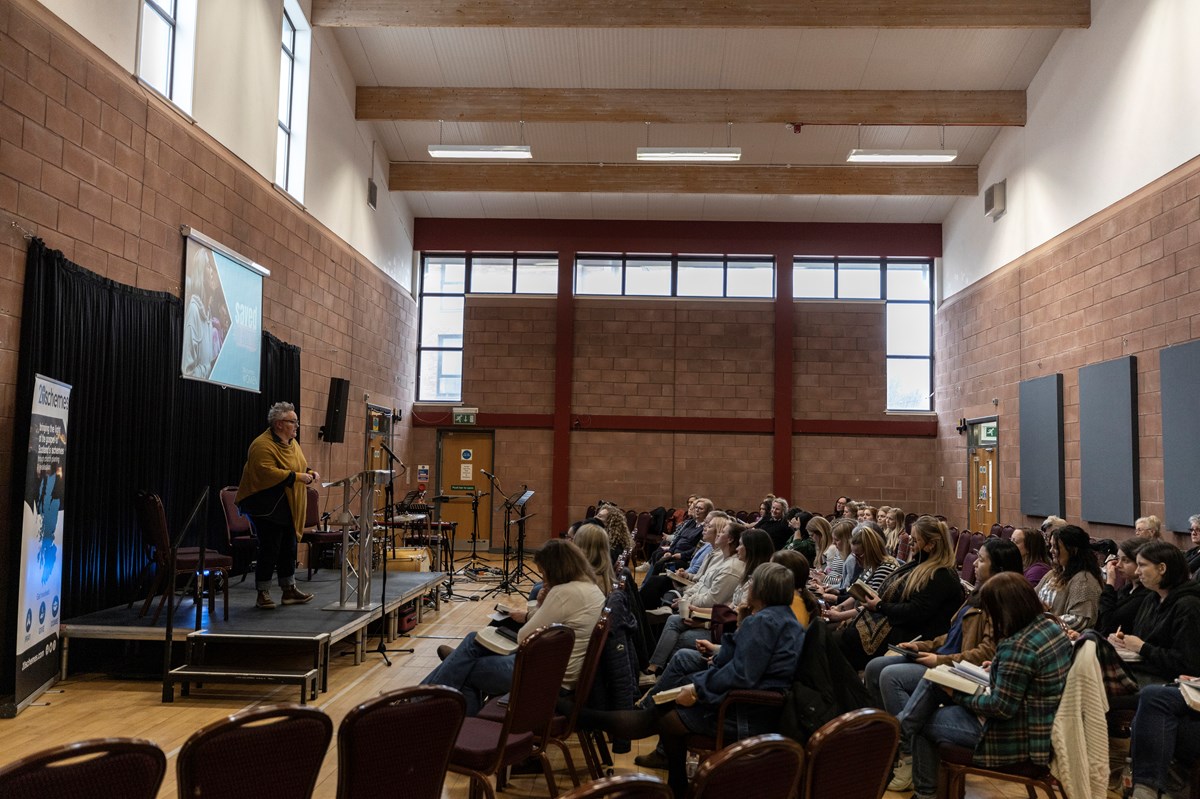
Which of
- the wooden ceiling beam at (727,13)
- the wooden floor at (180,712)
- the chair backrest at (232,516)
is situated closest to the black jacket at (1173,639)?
the wooden floor at (180,712)

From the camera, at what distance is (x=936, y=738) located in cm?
326

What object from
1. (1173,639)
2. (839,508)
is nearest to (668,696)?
(1173,639)

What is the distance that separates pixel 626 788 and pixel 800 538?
693 centimetres

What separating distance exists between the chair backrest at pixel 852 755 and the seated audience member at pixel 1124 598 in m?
2.40

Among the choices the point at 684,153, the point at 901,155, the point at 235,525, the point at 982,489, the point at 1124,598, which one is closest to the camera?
the point at 1124,598

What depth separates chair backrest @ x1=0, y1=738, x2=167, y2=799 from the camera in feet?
4.97

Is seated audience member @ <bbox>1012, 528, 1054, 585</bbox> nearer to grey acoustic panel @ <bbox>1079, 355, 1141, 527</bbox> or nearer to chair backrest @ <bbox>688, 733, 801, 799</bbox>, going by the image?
grey acoustic panel @ <bbox>1079, 355, 1141, 527</bbox>

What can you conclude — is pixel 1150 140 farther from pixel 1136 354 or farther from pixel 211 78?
pixel 211 78

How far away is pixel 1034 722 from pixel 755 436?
11.8 meters

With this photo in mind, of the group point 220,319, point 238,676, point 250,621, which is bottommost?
point 238,676

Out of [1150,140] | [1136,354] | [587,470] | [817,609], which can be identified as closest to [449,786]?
[817,609]

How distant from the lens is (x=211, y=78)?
746 cm

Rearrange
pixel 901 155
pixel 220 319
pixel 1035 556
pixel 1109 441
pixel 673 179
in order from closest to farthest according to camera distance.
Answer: pixel 1035 556, pixel 220 319, pixel 1109 441, pixel 901 155, pixel 673 179

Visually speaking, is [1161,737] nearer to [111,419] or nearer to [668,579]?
[668,579]
